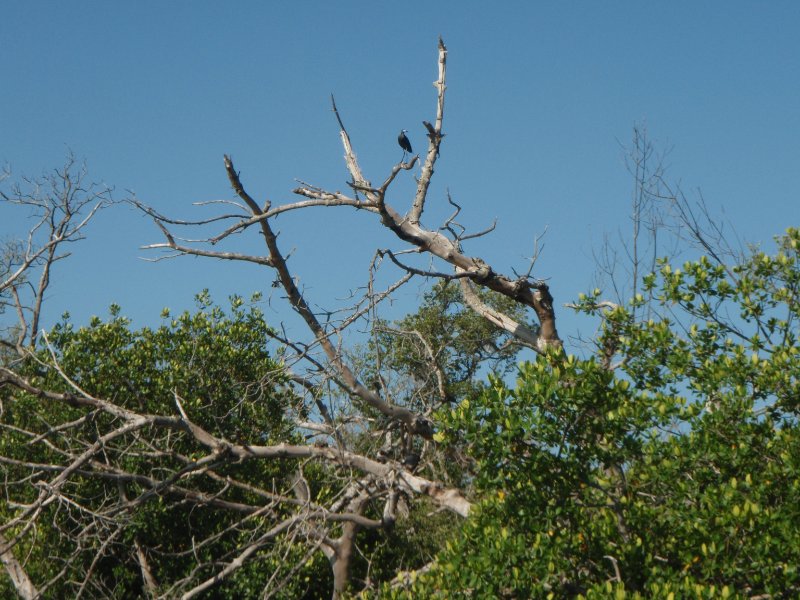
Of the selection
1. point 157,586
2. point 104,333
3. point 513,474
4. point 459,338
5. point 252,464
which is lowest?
point 157,586

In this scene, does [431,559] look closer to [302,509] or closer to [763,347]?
[302,509]

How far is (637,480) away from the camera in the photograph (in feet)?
22.4

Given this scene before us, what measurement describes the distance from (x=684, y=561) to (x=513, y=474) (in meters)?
1.26

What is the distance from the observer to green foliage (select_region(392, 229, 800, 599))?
596cm

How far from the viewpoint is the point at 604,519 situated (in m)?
6.83

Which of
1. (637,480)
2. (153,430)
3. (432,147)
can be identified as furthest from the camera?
(153,430)

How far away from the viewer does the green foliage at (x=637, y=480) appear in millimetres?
5961

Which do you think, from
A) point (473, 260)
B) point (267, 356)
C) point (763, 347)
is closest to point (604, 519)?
point (763, 347)

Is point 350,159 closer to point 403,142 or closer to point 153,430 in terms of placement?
point 403,142

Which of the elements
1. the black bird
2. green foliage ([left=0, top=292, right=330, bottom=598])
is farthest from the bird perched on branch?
green foliage ([left=0, top=292, right=330, bottom=598])

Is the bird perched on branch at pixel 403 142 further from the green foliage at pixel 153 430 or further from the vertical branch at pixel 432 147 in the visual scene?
the green foliage at pixel 153 430

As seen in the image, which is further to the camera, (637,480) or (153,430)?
(153,430)

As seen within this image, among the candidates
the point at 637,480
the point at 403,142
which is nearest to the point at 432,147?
the point at 403,142

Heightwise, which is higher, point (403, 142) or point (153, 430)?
point (403, 142)
